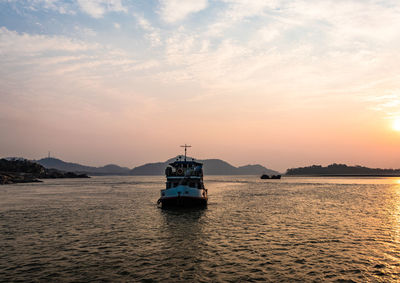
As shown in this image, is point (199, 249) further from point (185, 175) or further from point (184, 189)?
point (185, 175)

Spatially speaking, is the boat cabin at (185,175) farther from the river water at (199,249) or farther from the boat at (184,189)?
the river water at (199,249)

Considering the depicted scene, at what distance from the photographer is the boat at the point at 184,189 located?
158 ft

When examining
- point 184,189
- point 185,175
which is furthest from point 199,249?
point 185,175

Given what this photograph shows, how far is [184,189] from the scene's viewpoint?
47875 millimetres

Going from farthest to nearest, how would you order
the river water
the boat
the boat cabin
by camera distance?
1. the boat cabin
2. the boat
3. the river water

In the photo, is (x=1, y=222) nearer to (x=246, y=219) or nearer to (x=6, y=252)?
(x=6, y=252)

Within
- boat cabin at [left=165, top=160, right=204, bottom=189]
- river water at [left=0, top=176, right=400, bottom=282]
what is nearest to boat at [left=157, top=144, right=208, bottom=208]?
boat cabin at [left=165, top=160, right=204, bottom=189]

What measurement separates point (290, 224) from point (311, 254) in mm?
13701

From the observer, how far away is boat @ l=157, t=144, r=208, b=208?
4806 cm

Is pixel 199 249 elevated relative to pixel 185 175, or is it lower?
lower

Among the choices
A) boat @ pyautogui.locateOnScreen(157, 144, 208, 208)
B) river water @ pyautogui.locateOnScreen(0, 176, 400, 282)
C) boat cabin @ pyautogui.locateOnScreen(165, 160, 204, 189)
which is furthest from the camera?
boat cabin @ pyautogui.locateOnScreen(165, 160, 204, 189)

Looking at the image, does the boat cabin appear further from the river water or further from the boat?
the river water

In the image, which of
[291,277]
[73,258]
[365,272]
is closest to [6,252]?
[73,258]

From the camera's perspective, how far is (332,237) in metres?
27.9
